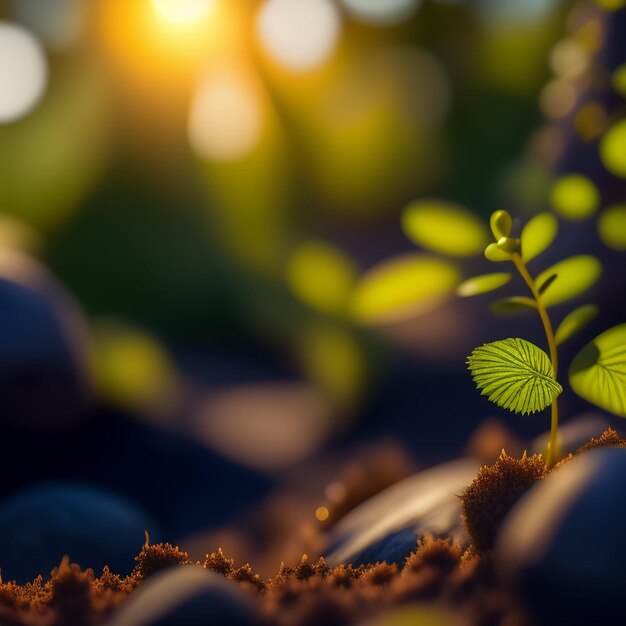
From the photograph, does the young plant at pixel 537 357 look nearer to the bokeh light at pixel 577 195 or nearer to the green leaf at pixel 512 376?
the green leaf at pixel 512 376

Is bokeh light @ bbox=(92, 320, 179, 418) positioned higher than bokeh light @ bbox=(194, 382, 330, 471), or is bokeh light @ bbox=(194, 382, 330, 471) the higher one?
bokeh light @ bbox=(92, 320, 179, 418)

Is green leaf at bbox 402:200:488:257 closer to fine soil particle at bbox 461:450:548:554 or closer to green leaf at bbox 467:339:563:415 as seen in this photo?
green leaf at bbox 467:339:563:415

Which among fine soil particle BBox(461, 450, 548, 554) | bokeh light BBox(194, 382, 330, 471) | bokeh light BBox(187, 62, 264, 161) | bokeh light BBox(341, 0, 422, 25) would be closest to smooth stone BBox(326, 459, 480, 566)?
fine soil particle BBox(461, 450, 548, 554)

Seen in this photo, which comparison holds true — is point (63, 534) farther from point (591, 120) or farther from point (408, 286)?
A: point (591, 120)

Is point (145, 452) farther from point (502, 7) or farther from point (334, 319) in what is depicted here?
point (502, 7)

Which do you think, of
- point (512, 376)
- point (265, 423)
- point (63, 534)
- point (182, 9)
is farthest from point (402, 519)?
point (182, 9)

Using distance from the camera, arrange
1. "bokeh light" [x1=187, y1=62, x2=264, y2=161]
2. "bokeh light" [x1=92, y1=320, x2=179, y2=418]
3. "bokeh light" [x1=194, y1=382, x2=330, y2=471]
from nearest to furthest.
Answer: "bokeh light" [x1=194, y1=382, x2=330, y2=471], "bokeh light" [x1=92, y1=320, x2=179, y2=418], "bokeh light" [x1=187, y1=62, x2=264, y2=161]

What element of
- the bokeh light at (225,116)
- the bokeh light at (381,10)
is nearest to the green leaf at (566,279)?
the bokeh light at (381,10)
